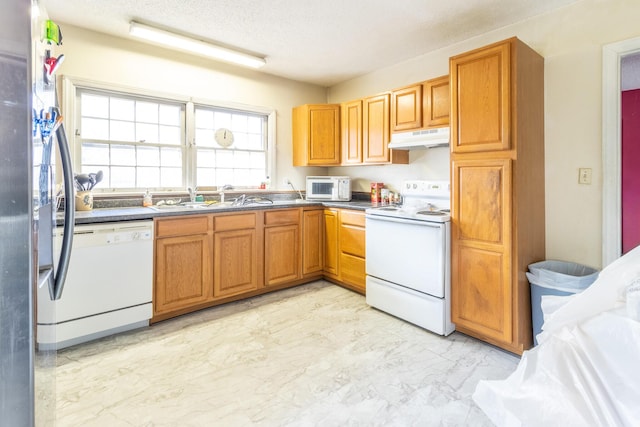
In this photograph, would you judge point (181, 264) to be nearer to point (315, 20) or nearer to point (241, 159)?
point (241, 159)

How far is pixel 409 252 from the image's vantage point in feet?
8.95

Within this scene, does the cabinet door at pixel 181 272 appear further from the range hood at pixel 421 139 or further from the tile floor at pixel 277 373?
the range hood at pixel 421 139

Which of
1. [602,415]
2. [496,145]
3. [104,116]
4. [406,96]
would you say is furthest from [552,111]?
[104,116]

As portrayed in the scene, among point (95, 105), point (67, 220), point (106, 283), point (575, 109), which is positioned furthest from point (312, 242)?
point (67, 220)

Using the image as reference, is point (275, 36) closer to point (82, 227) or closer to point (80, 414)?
point (82, 227)

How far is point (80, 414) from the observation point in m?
1.68

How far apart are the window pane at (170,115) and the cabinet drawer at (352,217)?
201cm

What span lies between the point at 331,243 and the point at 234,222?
118 cm

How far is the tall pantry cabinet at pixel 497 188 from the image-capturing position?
221 cm

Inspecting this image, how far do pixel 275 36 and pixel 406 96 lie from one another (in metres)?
1.37

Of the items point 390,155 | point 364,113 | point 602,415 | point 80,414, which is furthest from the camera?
point 364,113

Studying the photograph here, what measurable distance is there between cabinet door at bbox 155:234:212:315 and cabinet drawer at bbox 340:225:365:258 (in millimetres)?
1415

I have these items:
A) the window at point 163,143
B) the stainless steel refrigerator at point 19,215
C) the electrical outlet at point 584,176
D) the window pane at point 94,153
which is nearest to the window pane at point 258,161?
the window at point 163,143

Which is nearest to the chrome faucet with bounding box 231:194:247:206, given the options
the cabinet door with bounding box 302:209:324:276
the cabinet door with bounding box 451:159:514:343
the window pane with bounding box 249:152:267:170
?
the window pane with bounding box 249:152:267:170
